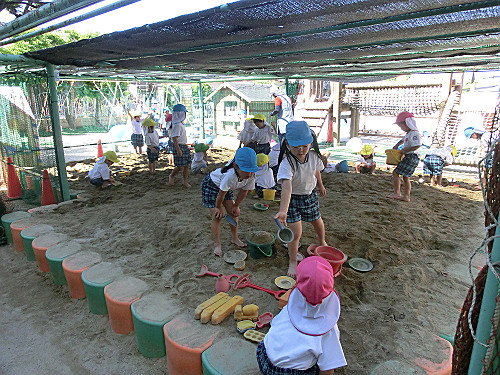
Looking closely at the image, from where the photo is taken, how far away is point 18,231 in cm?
473

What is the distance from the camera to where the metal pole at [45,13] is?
271 cm

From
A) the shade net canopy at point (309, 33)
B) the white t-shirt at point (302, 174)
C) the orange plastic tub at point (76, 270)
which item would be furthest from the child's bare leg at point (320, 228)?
the orange plastic tub at point (76, 270)

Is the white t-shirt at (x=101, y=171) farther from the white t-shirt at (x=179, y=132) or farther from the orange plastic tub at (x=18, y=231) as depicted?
the orange plastic tub at (x=18, y=231)

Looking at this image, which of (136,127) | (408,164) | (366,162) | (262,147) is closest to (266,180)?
(262,147)

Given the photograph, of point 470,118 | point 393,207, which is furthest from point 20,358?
point 470,118

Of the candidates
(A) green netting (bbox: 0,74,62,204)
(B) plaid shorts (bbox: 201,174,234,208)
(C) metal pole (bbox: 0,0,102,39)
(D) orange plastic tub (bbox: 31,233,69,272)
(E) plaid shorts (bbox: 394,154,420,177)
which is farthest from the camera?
(A) green netting (bbox: 0,74,62,204)

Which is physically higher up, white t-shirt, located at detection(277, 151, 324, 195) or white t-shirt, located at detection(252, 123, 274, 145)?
white t-shirt, located at detection(252, 123, 274, 145)

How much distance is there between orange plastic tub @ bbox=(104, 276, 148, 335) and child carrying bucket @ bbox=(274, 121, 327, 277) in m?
1.48

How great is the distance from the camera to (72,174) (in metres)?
8.36

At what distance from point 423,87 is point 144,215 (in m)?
10.0

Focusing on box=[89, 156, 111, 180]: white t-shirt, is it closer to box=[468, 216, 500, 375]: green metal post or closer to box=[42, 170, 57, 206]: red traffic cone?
box=[42, 170, 57, 206]: red traffic cone

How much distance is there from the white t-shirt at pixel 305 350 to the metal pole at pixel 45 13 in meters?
2.70

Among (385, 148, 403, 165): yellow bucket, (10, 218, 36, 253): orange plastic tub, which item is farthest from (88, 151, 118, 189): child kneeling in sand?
(385, 148, 403, 165): yellow bucket

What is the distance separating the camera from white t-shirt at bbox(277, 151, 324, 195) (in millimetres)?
3086
